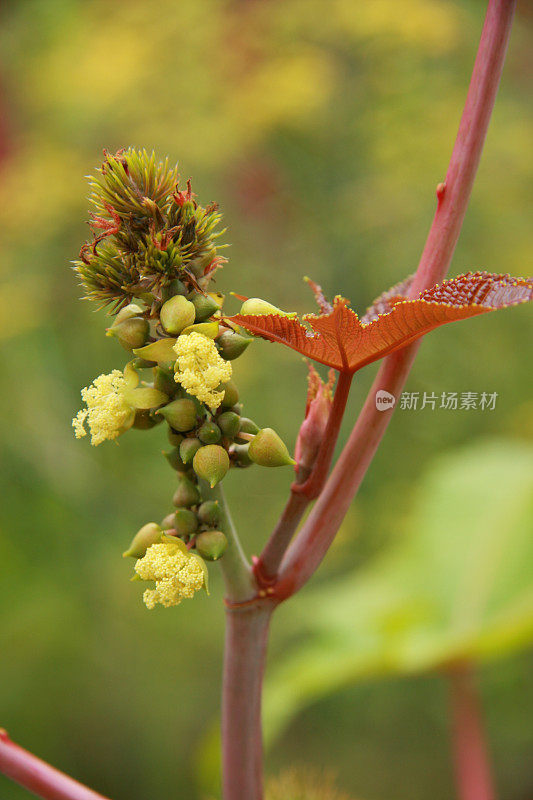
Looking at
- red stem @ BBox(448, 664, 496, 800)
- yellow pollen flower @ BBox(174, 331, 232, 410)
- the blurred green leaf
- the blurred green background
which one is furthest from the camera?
the blurred green background

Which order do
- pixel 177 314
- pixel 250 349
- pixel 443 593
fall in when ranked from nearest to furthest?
pixel 177 314
pixel 443 593
pixel 250 349

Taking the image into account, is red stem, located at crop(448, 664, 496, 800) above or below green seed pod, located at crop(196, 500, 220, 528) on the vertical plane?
below

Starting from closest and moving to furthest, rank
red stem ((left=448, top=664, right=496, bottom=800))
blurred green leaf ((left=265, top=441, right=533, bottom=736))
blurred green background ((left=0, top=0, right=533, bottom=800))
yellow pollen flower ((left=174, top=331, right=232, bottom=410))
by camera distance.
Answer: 1. yellow pollen flower ((left=174, top=331, right=232, bottom=410))
2. red stem ((left=448, top=664, right=496, bottom=800))
3. blurred green leaf ((left=265, top=441, right=533, bottom=736))
4. blurred green background ((left=0, top=0, right=533, bottom=800))

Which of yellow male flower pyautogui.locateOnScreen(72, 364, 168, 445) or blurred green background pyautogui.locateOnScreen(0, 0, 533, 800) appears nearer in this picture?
yellow male flower pyautogui.locateOnScreen(72, 364, 168, 445)

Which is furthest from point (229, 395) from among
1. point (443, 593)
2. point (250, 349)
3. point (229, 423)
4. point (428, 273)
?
point (250, 349)

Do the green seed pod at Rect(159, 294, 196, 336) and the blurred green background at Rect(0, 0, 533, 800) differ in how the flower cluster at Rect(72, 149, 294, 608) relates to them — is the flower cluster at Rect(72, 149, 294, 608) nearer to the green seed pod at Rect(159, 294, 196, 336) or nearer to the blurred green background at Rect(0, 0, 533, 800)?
the green seed pod at Rect(159, 294, 196, 336)

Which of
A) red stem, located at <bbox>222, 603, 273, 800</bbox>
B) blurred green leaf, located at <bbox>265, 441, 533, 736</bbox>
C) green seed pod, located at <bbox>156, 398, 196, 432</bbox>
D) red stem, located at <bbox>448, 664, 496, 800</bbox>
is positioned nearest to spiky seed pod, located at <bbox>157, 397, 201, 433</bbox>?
green seed pod, located at <bbox>156, 398, 196, 432</bbox>

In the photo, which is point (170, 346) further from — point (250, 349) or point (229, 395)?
point (250, 349)

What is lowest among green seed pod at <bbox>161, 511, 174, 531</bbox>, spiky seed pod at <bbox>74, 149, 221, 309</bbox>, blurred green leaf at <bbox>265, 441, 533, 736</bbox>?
blurred green leaf at <bbox>265, 441, 533, 736</bbox>

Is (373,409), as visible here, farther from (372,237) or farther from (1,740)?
(372,237)
